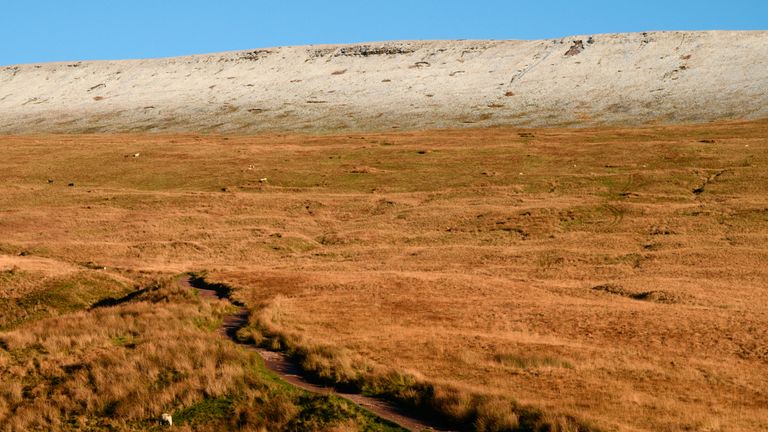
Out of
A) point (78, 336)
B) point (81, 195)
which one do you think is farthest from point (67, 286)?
point (81, 195)

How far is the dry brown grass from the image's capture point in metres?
20.1

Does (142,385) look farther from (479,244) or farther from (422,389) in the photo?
(479,244)

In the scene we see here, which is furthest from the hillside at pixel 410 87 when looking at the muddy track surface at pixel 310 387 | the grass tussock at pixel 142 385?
the grass tussock at pixel 142 385

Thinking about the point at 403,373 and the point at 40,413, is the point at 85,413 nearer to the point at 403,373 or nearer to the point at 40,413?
the point at 40,413

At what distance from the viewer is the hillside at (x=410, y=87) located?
10612 centimetres

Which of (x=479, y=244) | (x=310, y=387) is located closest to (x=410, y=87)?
(x=479, y=244)

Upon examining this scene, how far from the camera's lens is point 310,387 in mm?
19516

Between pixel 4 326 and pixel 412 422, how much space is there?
17.3 m

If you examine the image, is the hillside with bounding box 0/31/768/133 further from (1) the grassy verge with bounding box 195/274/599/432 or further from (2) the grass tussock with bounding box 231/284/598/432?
(1) the grassy verge with bounding box 195/274/599/432

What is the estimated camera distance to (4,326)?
94.1 ft

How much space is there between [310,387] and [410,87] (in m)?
111

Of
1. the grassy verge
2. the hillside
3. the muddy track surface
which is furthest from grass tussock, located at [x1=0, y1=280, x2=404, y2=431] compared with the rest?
the hillside

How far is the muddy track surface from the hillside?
7734 cm

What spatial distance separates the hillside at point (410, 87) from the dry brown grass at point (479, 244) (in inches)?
741
